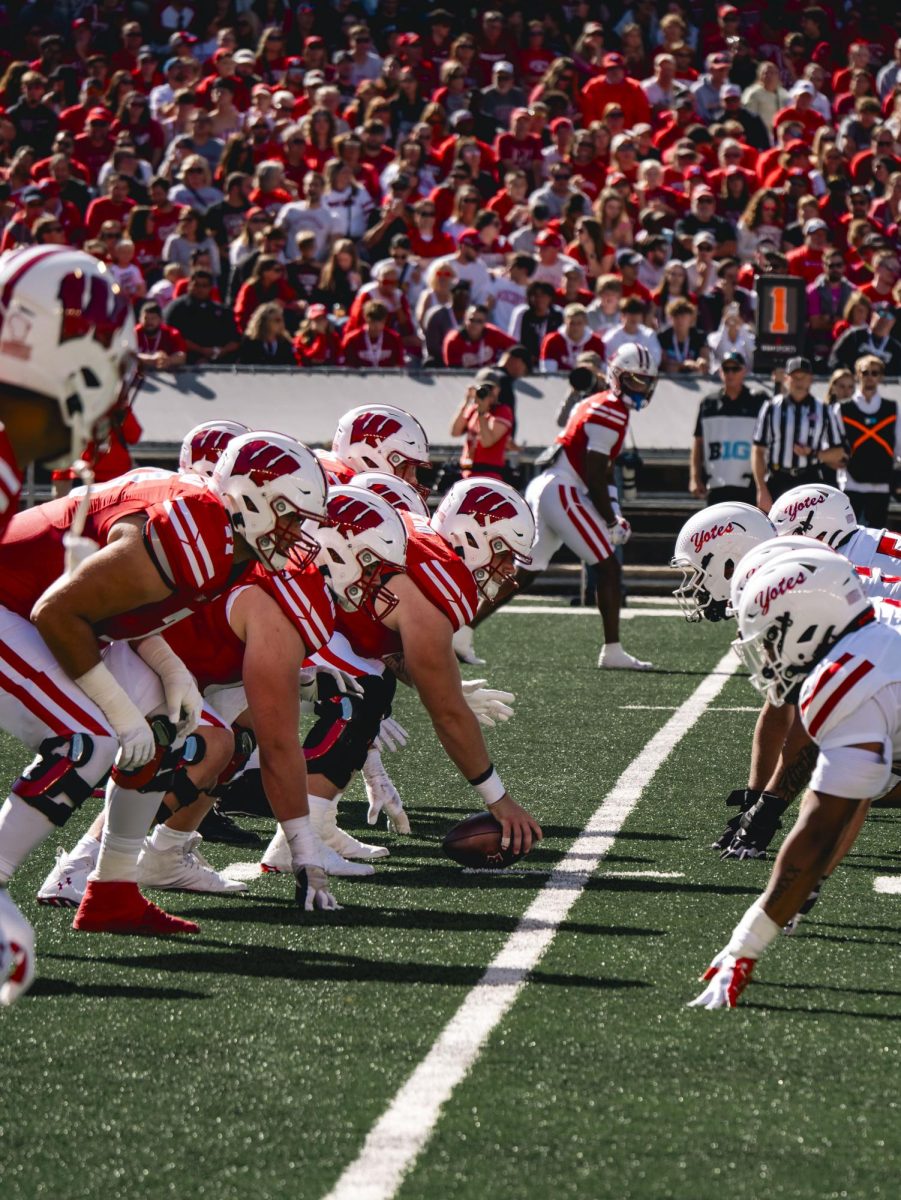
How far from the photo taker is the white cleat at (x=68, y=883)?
5.42 m

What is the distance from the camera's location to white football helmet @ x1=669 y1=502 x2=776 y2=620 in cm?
607

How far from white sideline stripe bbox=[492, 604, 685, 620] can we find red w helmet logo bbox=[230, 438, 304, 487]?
26.0 feet

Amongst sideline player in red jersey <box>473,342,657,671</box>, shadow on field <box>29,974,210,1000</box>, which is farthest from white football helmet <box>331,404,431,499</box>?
sideline player in red jersey <box>473,342,657,671</box>

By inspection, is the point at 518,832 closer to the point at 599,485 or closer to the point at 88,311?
the point at 88,311

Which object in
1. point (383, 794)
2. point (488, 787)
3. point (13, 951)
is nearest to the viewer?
point (13, 951)

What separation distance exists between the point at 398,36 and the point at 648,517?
5800mm

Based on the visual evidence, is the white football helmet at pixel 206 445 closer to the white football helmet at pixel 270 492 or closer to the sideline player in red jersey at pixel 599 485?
the white football helmet at pixel 270 492

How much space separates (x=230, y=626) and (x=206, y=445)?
44.8 inches

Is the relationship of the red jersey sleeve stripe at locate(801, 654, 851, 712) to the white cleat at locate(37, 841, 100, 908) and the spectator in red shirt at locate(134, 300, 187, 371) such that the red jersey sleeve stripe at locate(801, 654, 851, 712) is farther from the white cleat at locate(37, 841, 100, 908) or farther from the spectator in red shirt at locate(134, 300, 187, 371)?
the spectator in red shirt at locate(134, 300, 187, 371)

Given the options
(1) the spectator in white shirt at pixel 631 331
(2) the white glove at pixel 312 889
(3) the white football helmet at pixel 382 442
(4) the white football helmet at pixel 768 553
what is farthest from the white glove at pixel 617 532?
(4) the white football helmet at pixel 768 553

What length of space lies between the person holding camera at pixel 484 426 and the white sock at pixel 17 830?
301 inches

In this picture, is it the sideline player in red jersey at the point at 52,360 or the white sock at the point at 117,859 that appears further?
the white sock at the point at 117,859

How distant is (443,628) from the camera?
5758mm

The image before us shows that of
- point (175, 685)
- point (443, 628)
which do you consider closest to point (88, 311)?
point (175, 685)
